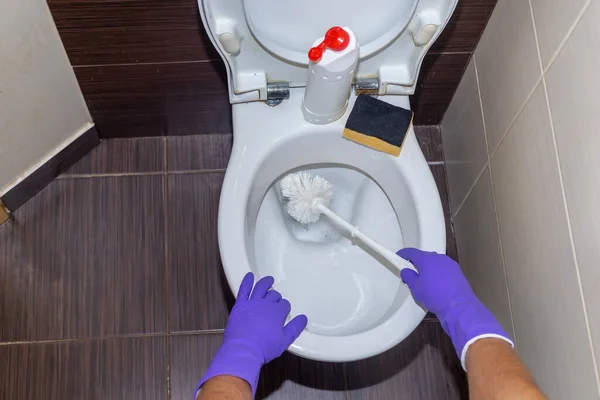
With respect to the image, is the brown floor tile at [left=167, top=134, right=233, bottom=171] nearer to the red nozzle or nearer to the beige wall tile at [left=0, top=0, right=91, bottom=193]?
the beige wall tile at [left=0, top=0, right=91, bottom=193]

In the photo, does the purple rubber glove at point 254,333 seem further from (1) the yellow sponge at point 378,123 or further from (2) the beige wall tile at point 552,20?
(2) the beige wall tile at point 552,20

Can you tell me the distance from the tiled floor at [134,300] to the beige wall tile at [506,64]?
397mm

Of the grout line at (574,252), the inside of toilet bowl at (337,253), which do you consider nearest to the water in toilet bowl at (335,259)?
the inside of toilet bowl at (337,253)

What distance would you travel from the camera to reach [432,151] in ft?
4.64

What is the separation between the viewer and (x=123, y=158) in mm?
1379

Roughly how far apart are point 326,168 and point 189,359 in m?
0.51

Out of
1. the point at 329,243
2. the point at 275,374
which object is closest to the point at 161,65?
the point at 329,243

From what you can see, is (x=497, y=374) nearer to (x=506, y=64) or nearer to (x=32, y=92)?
(x=506, y=64)

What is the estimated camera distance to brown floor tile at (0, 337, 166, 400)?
124 cm

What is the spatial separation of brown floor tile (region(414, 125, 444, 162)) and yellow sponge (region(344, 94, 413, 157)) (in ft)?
1.47

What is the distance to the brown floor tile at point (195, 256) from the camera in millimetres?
1294

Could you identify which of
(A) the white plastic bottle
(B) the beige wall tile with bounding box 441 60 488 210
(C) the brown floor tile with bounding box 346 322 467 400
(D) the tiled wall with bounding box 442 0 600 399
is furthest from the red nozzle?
(C) the brown floor tile with bounding box 346 322 467 400

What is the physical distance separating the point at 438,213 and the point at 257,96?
35 centimetres

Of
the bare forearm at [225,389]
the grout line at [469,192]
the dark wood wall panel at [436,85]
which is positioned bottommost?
the bare forearm at [225,389]
